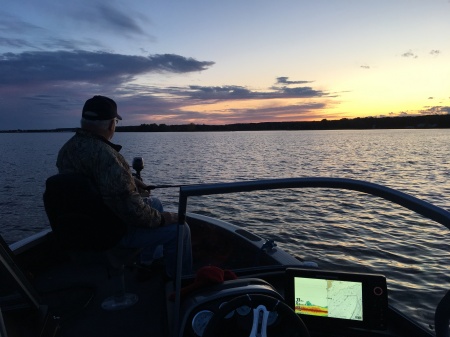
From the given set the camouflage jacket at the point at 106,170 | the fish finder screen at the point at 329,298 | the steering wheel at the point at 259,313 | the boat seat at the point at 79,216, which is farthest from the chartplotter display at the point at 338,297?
the boat seat at the point at 79,216

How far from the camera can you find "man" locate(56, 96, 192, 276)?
3.01 m

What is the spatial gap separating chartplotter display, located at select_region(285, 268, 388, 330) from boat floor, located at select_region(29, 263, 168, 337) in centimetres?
119

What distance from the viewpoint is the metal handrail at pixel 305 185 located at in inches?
71.8

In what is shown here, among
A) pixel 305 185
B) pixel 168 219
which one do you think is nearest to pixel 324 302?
pixel 305 185

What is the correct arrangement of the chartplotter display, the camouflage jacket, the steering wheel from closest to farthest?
1. the steering wheel
2. the chartplotter display
3. the camouflage jacket

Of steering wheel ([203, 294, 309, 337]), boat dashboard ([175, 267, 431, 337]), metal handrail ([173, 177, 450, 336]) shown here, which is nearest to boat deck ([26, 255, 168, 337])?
boat dashboard ([175, 267, 431, 337])

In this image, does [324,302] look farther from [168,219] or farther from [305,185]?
[168,219]

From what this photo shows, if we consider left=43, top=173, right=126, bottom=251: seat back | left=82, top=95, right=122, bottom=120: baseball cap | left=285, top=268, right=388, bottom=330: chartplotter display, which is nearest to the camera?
left=285, top=268, right=388, bottom=330: chartplotter display

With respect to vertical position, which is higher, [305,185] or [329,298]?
[305,185]

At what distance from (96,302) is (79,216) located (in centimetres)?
137

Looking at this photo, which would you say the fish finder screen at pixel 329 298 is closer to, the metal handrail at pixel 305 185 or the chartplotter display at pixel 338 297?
the chartplotter display at pixel 338 297

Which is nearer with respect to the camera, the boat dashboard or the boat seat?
the boat dashboard

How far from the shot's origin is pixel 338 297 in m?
2.58

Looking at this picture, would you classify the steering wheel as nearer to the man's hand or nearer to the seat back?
the seat back
